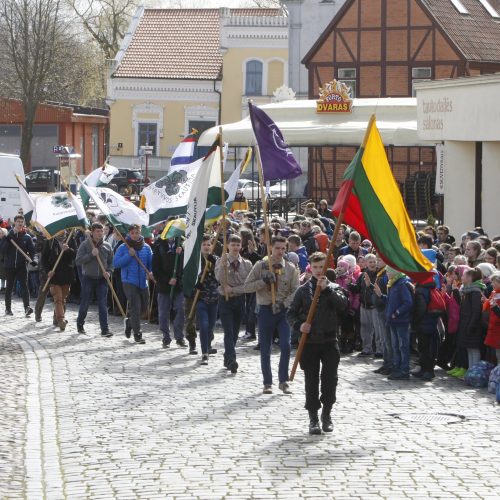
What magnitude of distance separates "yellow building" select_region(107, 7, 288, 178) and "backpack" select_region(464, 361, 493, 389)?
53.6m

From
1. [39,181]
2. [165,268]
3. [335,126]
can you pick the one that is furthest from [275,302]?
[39,181]

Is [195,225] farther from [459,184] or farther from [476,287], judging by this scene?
[459,184]

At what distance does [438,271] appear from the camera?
18172 millimetres

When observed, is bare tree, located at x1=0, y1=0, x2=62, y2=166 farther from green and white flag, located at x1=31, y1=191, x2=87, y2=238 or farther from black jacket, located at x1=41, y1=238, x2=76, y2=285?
black jacket, located at x1=41, y1=238, x2=76, y2=285

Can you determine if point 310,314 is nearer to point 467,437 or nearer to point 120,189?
point 467,437

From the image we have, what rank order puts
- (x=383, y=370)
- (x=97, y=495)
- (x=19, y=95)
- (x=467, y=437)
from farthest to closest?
1. (x=19, y=95)
2. (x=383, y=370)
3. (x=467, y=437)
4. (x=97, y=495)

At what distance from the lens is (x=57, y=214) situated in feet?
75.7

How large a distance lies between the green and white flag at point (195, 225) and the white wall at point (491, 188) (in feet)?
39.3

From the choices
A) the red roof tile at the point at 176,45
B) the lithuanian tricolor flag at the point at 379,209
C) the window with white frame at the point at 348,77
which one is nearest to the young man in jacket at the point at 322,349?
the lithuanian tricolor flag at the point at 379,209

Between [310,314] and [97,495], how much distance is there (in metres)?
3.35

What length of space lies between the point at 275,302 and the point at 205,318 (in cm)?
251

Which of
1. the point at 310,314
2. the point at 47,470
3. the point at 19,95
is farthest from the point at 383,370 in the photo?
the point at 19,95

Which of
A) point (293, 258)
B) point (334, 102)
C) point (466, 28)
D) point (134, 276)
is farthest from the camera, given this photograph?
point (466, 28)

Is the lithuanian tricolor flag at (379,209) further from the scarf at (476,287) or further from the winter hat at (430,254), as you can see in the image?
the winter hat at (430,254)
